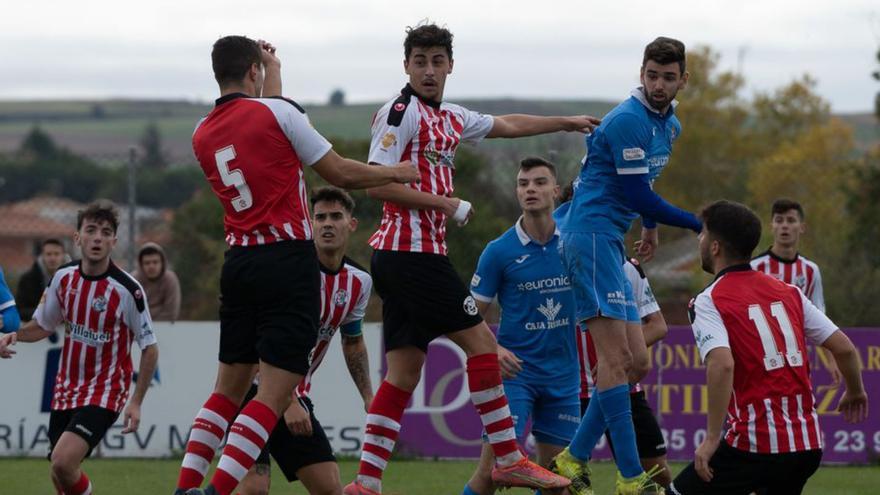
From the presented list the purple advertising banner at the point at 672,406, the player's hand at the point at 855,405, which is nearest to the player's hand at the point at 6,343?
the player's hand at the point at 855,405

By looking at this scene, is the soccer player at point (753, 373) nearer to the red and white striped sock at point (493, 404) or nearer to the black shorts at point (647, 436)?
the red and white striped sock at point (493, 404)

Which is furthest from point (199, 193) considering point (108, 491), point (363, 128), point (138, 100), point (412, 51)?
point (138, 100)

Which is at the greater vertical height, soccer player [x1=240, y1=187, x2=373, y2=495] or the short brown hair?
the short brown hair

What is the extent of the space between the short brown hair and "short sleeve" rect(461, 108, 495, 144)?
7.96ft

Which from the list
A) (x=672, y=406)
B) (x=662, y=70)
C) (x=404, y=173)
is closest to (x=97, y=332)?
(x=404, y=173)

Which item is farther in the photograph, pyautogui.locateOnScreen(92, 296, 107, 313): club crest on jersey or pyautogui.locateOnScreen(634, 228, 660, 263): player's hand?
pyautogui.locateOnScreen(92, 296, 107, 313): club crest on jersey

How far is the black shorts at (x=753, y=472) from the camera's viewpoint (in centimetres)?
645

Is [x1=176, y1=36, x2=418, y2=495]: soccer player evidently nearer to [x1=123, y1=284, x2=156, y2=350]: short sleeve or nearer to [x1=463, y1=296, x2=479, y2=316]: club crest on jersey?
[x1=463, y1=296, x2=479, y2=316]: club crest on jersey

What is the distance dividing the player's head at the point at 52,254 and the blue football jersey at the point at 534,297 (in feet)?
20.2

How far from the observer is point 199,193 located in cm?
2602

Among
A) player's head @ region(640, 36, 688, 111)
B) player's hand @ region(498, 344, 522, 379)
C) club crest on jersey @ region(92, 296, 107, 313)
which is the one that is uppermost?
player's head @ region(640, 36, 688, 111)

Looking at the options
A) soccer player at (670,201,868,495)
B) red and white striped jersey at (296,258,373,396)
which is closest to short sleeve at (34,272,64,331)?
red and white striped jersey at (296,258,373,396)

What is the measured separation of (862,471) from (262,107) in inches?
303

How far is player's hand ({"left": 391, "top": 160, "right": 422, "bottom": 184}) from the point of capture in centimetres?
678
